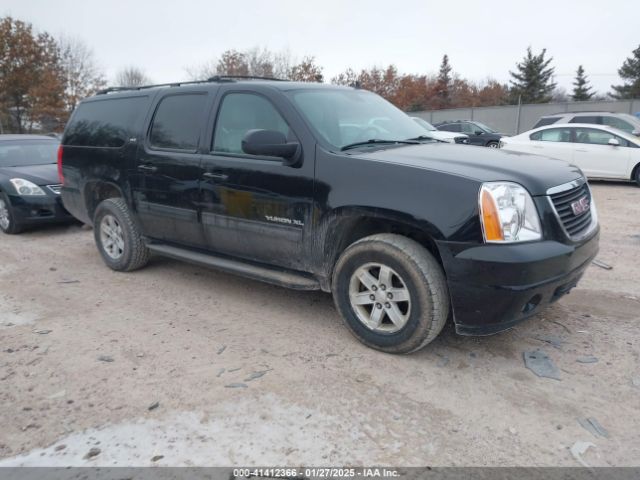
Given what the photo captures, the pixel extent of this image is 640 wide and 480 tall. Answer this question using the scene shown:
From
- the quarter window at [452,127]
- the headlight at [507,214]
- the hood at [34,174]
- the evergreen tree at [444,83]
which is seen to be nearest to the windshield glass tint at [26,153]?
the hood at [34,174]

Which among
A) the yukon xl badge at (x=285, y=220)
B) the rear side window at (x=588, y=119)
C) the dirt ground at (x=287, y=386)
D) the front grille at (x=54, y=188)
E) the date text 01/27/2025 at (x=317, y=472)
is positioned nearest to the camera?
the date text 01/27/2025 at (x=317, y=472)

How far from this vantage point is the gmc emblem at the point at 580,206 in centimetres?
337

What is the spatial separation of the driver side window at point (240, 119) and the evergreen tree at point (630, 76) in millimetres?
53345

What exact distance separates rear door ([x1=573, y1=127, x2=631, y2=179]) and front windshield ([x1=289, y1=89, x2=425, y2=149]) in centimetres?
826

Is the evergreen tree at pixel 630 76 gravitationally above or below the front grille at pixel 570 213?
above

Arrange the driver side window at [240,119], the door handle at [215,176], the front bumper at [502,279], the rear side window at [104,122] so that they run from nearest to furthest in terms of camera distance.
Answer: the front bumper at [502,279] < the driver side window at [240,119] < the door handle at [215,176] < the rear side window at [104,122]

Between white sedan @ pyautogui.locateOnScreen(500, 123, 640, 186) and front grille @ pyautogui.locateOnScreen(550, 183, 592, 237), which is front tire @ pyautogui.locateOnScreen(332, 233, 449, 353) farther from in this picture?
white sedan @ pyautogui.locateOnScreen(500, 123, 640, 186)

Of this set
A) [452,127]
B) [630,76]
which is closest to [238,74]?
[452,127]

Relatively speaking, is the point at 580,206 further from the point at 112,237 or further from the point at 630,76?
the point at 630,76

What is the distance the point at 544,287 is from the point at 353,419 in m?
1.42

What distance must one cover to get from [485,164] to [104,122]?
161 inches

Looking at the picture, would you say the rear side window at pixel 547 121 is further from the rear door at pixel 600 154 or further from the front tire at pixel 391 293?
the front tire at pixel 391 293

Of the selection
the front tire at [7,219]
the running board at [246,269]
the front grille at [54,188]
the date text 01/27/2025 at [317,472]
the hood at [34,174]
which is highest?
the hood at [34,174]

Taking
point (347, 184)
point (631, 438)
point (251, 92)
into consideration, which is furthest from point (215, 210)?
point (631, 438)
